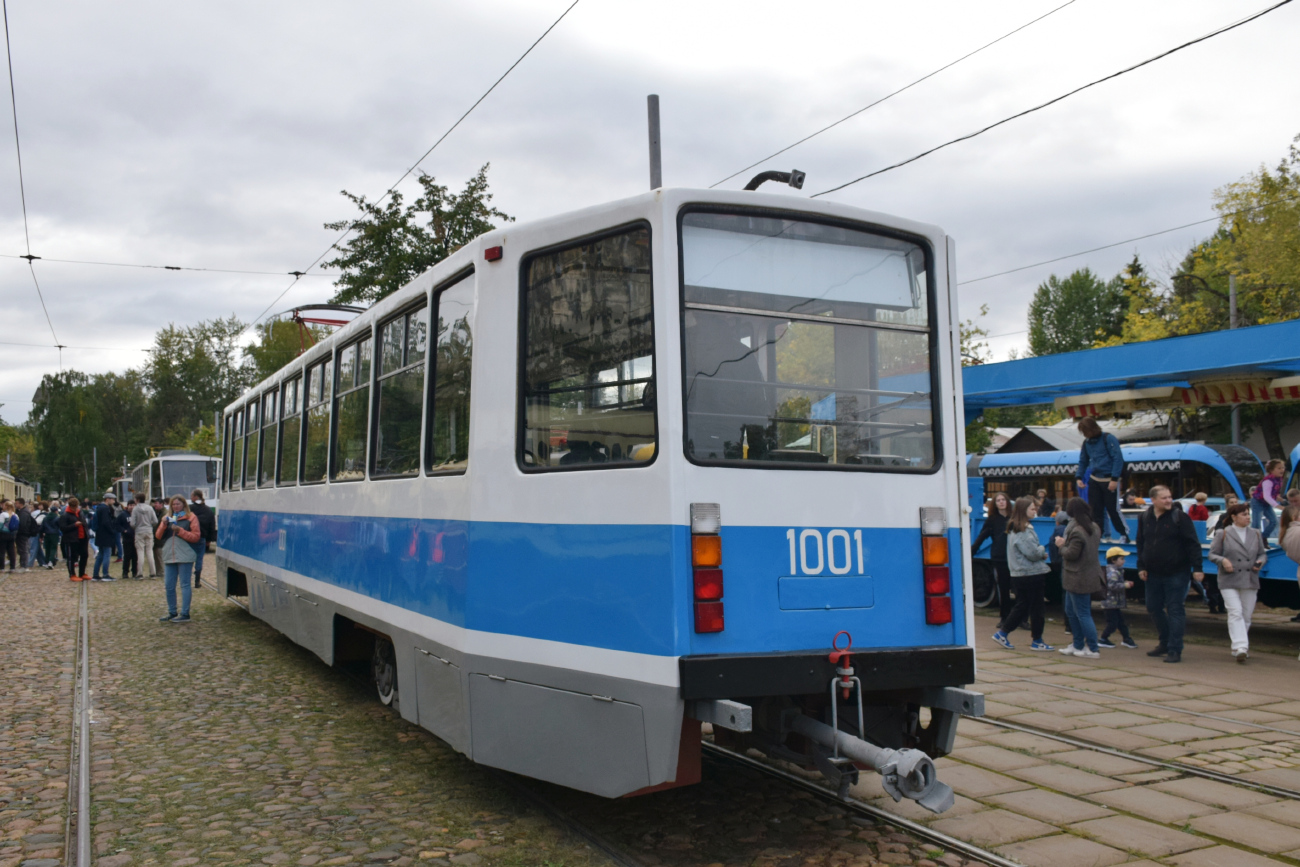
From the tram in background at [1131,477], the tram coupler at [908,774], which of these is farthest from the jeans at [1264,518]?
the tram coupler at [908,774]

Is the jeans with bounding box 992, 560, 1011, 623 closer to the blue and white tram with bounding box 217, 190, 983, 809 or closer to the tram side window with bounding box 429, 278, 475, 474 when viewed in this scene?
the blue and white tram with bounding box 217, 190, 983, 809

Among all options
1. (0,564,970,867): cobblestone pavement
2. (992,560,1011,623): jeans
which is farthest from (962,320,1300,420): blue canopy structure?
(0,564,970,867): cobblestone pavement

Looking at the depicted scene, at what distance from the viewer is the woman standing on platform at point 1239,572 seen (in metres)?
10.2

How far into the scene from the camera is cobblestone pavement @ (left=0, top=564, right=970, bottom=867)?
15.3ft

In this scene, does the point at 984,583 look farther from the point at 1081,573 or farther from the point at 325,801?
the point at 325,801

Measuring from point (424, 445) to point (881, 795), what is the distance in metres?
3.03

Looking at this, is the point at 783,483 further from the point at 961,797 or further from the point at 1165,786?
the point at 1165,786

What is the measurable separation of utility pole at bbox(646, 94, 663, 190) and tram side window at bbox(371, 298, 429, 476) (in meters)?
7.15

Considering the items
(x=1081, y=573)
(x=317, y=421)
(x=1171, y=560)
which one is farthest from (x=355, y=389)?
(x=1171, y=560)

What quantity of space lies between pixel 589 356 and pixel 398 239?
20.6 meters

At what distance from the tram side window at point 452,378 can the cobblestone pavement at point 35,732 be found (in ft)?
8.12

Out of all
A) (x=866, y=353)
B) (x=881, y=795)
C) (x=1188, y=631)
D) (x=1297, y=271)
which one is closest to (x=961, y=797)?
(x=881, y=795)

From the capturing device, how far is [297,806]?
5426 millimetres

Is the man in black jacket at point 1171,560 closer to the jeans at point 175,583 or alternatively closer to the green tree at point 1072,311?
the jeans at point 175,583
